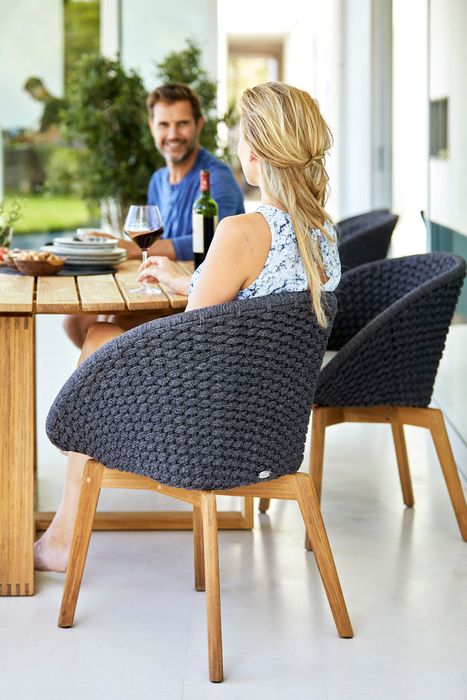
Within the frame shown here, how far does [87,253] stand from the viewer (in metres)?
3.18

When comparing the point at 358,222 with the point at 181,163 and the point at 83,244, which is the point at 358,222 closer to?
the point at 181,163

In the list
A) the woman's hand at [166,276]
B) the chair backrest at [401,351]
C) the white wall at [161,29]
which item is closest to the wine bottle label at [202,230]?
the woman's hand at [166,276]

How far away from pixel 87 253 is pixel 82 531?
1.01 m

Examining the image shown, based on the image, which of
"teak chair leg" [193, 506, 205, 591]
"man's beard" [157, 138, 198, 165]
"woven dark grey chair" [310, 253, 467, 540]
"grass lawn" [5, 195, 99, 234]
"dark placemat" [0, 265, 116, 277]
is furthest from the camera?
"grass lawn" [5, 195, 99, 234]

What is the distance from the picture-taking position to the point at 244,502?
10.5ft

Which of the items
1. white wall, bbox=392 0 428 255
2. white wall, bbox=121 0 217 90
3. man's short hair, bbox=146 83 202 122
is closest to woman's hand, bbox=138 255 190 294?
man's short hair, bbox=146 83 202 122

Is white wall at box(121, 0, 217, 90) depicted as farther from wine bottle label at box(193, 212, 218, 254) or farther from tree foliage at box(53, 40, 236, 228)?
wine bottle label at box(193, 212, 218, 254)

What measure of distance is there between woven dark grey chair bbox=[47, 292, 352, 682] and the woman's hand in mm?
502

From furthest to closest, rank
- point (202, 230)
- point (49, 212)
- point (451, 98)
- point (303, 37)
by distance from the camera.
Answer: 1. point (303, 37)
2. point (49, 212)
3. point (451, 98)
4. point (202, 230)

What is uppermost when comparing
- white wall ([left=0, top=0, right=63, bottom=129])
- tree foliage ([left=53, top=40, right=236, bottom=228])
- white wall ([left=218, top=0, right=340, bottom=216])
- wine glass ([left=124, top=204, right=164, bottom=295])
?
white wall ([left=218, top=0, right=340, bottom=216])

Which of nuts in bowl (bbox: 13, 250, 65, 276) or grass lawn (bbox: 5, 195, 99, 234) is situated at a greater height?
grass lawn (bbox: 5, 195, 99, 234)

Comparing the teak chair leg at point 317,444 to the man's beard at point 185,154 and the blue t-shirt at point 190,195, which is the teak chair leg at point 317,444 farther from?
the man's beard at point 185,154

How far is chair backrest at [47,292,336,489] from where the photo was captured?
2.20 metres

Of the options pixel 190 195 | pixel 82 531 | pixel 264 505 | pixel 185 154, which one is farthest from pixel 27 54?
pixel 82 531
